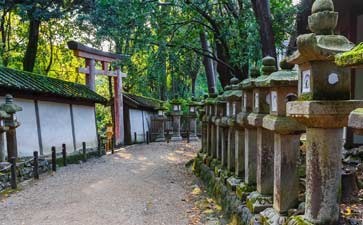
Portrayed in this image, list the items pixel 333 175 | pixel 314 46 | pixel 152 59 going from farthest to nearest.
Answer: pixel 152 59, pixel 333 175, pixel 314 46

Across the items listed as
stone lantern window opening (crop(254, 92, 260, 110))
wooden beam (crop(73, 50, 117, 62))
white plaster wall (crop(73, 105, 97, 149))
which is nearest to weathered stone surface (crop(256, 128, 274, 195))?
stone lantern window opening (crop(254, 92, 260, 110))

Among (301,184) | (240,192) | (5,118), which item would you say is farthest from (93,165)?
(301,184)

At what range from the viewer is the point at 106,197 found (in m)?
9.09

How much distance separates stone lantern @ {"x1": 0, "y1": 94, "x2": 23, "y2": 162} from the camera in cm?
1086

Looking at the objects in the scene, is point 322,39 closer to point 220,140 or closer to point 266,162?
point 266,162

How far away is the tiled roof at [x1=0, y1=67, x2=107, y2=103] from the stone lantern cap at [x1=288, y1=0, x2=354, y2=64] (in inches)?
400

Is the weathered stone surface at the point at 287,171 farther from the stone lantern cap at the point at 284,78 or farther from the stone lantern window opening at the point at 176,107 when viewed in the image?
the stone lantern window opening at the point at 176,107

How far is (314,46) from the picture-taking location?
10.6ft

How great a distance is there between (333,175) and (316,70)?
992 millimetres

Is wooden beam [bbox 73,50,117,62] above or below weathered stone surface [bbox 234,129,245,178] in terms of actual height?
above

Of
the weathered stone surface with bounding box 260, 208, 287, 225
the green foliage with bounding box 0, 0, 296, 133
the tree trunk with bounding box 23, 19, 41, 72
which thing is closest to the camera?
the weathered stone surface with bounding box 260, 208, 287, 225

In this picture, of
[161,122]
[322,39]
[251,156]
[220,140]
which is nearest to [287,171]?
[251,156]

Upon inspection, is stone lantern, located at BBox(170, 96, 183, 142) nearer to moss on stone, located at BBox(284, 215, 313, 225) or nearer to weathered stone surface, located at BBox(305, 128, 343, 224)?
moss on stone, located at BBox(284, 215, 313, 225)

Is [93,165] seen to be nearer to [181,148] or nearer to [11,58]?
[181,148]
